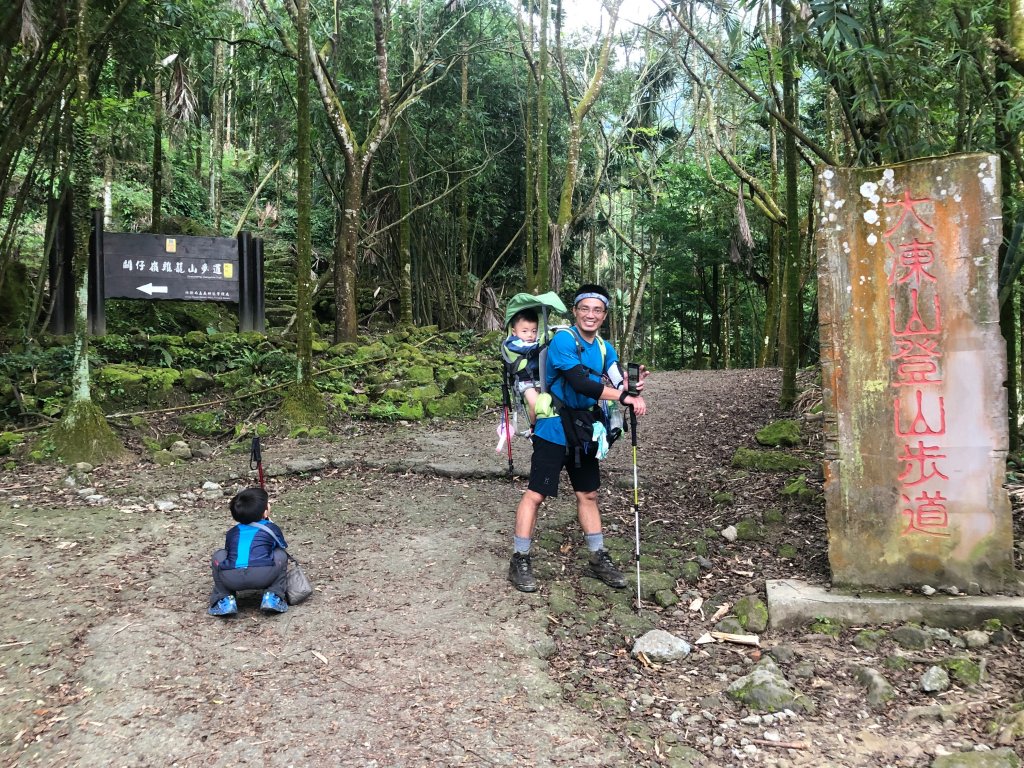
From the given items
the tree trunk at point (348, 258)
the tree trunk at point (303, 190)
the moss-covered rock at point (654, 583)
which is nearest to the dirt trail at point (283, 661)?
the moss-covered rock at point (654, 583)

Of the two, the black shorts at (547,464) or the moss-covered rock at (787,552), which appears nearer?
the black shorts at (547,464)

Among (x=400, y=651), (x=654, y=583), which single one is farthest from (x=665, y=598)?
(x=400, y=651)

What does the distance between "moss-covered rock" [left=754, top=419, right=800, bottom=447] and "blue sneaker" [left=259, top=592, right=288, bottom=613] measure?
4983 millimetres

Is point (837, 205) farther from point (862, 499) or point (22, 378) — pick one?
point (22, 378)

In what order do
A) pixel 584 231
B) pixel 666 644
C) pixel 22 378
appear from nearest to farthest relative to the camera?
pixel 666 644
pixel 22 378
pixel 584 231

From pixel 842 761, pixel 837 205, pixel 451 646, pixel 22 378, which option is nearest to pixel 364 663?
pixel 451 646

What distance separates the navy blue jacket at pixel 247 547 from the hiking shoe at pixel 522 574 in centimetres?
137

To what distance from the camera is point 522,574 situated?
3973 millimetres

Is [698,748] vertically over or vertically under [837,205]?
under

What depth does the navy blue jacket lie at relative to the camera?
3.52 meters

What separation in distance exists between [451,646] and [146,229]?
14.3 metres

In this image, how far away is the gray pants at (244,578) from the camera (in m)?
3.51

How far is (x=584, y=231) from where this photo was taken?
63.7ft

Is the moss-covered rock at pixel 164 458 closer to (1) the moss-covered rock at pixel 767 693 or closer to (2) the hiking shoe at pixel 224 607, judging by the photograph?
(2) the hiking shoe at pixel 224 607
